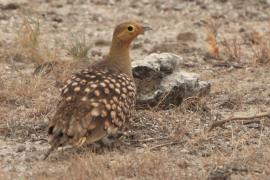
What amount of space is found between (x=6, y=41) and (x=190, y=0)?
11.4ft

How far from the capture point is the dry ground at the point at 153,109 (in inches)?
226

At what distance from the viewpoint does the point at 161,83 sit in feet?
23.6

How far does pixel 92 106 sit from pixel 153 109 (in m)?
1.26

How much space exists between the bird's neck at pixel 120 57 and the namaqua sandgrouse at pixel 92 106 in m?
0.10

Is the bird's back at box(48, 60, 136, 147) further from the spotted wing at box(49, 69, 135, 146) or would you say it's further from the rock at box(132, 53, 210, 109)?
the rock at box(132, 53, 210, 109)

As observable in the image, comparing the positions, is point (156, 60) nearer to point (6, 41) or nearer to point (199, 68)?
point (199, 68)

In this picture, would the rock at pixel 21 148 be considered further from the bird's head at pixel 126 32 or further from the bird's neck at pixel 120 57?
the bird's head at pixel 126 32

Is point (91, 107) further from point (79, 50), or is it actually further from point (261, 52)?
point (261, 52)

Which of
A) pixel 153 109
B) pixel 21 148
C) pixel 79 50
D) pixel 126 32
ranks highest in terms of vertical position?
pixel 126 32

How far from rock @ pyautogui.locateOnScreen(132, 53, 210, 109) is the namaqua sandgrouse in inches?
26.8

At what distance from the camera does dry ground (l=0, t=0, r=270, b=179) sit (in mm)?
5738

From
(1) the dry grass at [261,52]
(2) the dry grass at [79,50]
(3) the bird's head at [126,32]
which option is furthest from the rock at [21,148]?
(1) the dry grass at [261,52]

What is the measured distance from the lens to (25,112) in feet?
23.8

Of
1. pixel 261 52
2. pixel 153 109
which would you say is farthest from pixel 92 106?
pixel 261 52
